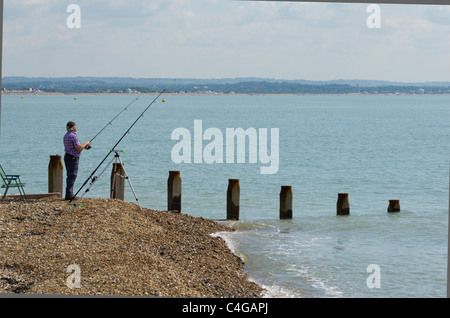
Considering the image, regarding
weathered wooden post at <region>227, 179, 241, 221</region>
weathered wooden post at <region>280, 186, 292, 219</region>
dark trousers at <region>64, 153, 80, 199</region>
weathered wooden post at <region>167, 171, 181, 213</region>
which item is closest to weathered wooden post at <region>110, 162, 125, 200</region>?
dark trousers at <region>64, 153, 80, 199</region>

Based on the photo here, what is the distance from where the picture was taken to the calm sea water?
15.1 meters

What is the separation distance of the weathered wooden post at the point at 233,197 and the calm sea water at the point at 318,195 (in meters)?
0.42

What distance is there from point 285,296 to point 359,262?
13.5 feet

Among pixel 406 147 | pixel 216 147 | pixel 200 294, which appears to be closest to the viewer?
pixel 200 294

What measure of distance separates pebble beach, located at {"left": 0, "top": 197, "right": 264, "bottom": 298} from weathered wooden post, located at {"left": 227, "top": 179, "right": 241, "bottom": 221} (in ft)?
10.8

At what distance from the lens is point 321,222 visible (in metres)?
22.0

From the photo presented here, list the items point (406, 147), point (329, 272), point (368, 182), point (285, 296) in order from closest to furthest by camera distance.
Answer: point (285, 296) < point (329, 272) < point (368, 182) < point (406, 147)

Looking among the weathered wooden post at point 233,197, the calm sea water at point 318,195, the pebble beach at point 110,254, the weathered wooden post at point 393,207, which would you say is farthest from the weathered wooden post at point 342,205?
the pebble beach at point 110,254

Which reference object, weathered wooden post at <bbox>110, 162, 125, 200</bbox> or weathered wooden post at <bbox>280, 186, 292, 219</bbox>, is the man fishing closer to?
weathered wooden post at <bbox>110, 162, 125, 200</bbox>

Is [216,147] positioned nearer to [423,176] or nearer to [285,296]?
[423,176]

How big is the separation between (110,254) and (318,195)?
21975 millimetres

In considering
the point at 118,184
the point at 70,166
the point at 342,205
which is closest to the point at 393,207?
the point at 342,205
